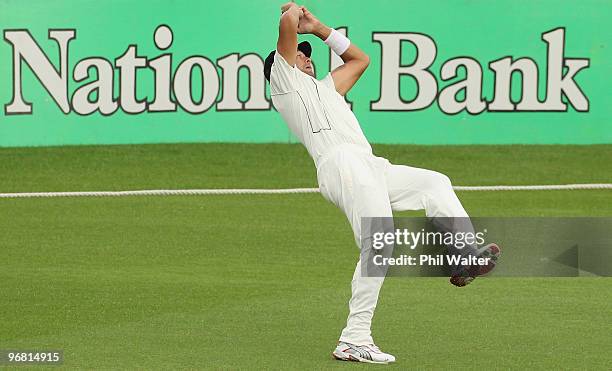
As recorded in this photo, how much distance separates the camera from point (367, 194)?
8461 millimetres

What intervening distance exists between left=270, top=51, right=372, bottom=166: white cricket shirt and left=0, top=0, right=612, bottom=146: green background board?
9796 mm

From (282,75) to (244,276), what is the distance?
349 cm

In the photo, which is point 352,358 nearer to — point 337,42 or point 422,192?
point 422,192

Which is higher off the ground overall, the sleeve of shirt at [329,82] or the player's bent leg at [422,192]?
the sleeve of shirt at [329,82]

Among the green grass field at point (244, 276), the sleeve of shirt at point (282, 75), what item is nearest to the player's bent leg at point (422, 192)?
the sleeve of shirt at point (282, 75)

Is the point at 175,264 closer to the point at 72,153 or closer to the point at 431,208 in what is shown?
the point at 431,208

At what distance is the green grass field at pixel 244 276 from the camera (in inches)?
354

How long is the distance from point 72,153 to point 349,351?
10.6m

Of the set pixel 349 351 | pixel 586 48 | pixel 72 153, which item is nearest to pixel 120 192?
pixel 72 153

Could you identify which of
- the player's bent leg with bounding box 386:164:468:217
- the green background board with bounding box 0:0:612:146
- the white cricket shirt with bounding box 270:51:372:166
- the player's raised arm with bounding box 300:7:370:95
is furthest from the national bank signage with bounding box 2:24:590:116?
the player's bent leg with bounding box 386:164:468:217

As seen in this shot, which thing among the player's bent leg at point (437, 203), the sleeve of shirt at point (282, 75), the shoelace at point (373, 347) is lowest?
the shoelace at point (373, 347)

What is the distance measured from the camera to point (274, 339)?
9.28 m

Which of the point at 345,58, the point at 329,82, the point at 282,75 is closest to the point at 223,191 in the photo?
the point at 345,58

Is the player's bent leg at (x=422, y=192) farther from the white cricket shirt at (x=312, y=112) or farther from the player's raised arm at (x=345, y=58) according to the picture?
the player's raised arm at (x=345, y=58)
